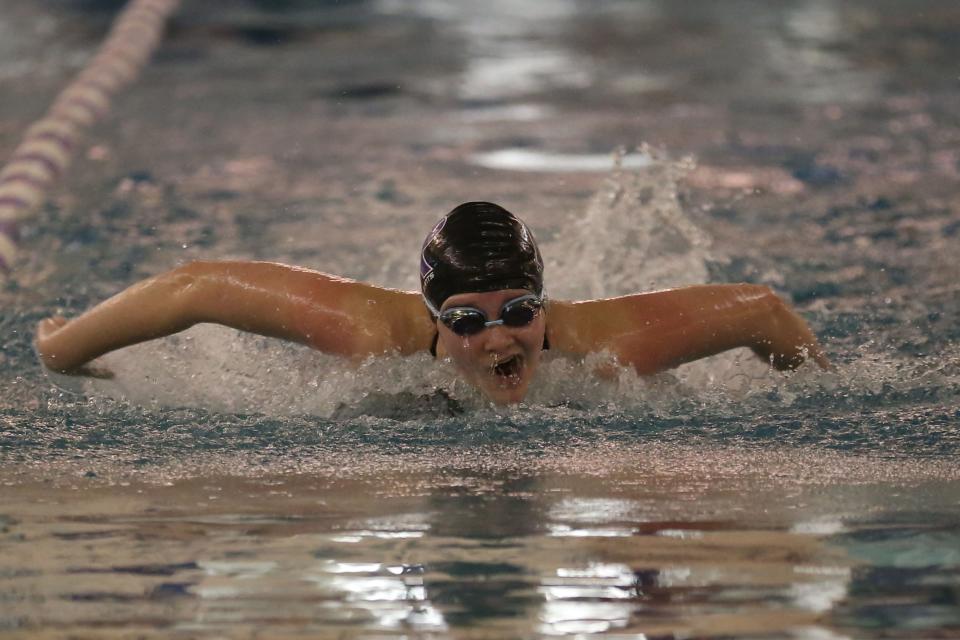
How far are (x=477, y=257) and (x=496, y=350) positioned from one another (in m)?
0.20

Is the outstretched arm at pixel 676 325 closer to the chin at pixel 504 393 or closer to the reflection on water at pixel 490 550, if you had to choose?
the chin at pixel 504 393

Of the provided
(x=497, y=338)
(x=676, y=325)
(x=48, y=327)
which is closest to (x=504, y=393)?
(x=497, y=338)

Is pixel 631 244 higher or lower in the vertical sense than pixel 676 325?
lower

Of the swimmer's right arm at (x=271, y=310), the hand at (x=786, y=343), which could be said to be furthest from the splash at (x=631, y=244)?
the swimmer's right arm at (x=271, y=310)

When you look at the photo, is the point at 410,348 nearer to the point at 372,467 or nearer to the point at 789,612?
the point at 372,467

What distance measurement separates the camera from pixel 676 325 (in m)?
2.98

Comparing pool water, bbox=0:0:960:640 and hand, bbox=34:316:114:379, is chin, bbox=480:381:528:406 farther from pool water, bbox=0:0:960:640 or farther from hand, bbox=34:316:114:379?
hand, bbox=34:316:114:379

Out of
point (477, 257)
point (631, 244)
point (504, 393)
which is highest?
point (477, 257)

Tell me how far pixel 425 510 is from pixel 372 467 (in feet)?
0.97

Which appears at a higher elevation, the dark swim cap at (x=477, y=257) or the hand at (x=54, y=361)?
the dark swim cap at (x=477, y=257)

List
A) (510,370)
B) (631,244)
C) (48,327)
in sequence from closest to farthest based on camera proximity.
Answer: (510,370) → (48,327) → (631,244)

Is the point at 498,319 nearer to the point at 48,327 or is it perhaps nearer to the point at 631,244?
the point at 48,327

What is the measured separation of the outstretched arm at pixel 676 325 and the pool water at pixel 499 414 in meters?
0.09

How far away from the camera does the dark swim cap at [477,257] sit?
277 cm
